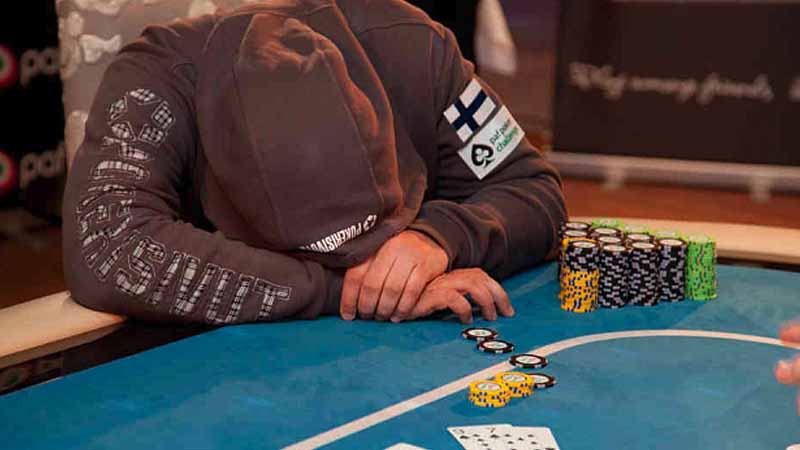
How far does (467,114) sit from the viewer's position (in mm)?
2012

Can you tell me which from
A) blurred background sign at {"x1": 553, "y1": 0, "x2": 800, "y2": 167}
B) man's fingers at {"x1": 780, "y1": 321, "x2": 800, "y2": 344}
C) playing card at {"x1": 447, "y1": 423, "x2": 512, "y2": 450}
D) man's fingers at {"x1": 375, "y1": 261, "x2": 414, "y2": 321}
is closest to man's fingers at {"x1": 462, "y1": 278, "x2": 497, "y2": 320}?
man's fingers at {"x1": 375, "y1": 261, "x2": 414, "y2": 321}

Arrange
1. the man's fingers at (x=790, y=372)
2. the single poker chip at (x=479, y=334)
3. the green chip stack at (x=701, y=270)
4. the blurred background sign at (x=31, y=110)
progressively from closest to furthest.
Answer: the man's fingers at (x=790, y=372) → the single poker chip at (x=479, y=334) → the green chip stack at (x=701, y=270) → the blurred background sign at (x=31, y=110)

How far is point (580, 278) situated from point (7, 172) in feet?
10.9

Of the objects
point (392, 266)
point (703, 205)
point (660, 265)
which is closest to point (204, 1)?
point (392, 266)

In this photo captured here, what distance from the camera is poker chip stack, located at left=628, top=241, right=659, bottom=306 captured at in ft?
5.93

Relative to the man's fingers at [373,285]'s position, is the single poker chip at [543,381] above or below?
below

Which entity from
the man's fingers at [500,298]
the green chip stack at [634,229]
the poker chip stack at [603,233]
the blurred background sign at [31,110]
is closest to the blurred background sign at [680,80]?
the blurred background sign at [31,110]

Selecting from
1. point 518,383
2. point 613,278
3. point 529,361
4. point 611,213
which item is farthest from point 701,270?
point 611,213

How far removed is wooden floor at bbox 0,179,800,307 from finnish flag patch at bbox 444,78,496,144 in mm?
2164

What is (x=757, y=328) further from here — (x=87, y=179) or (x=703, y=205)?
(x=703, y=205)

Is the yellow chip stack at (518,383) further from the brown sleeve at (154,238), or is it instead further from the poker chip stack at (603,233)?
the poker chip stack at (603,233)

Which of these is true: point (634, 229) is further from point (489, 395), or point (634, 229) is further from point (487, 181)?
point (489, 395)

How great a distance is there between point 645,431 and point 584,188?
4172 millimetres

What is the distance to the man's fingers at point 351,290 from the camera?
172cm
